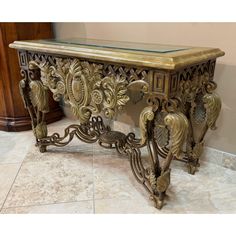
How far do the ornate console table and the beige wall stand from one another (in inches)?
5.8

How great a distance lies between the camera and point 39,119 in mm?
1566

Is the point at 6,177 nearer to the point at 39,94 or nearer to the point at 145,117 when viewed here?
the point at 39,94

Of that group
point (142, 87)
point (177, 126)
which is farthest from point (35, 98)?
point (177, 126)

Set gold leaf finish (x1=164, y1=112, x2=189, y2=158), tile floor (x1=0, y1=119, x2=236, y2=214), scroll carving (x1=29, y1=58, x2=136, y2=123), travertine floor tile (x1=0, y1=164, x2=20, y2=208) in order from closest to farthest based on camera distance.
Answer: gold leaf finish (x1=164, y1=112, x2=189, y2=158) < scroll carving (x1=29, y1=58, x2=136, y2=123) < tile floor (x1=0, y1=119, x2=236, y2=214) < travertine floor tile (x1=0, y1=164, x2=20, y2=208)

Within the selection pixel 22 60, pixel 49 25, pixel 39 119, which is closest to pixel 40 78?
pixel 22 60

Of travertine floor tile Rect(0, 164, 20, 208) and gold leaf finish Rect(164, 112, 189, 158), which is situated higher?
gold leaf finish Rect(164, 112, 189, 158)

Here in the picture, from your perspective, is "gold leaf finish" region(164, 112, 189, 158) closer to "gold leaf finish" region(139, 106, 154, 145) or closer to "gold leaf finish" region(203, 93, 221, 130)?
"gold leaf finish" region(139, 106, 154, 145)

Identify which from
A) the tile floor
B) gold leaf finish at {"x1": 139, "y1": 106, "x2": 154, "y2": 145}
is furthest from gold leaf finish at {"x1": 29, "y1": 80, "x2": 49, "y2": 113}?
gold leaf finish at {"x1": 139, "y1": 106, "x2": 154, "y2": 145}

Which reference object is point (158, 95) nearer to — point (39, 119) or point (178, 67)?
point (178, 67)

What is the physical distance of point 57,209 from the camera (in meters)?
1.14

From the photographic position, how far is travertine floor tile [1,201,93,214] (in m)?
1.13

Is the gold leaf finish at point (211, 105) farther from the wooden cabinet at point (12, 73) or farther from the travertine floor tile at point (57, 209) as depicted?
the wooden cabinet at point (12, 73)

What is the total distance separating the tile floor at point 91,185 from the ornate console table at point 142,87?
0.09 meters

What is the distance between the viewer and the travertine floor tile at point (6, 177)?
1.26 metres
